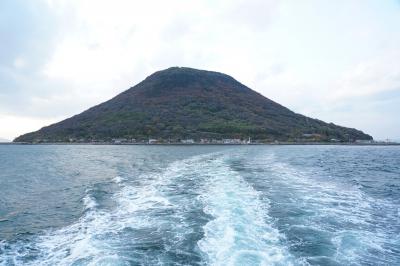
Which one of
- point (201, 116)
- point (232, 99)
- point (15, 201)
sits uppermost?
point (232, 99)

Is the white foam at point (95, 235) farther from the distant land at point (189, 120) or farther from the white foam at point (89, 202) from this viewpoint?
the distant land at point (189, 120)

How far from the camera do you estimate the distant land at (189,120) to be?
136875 mm

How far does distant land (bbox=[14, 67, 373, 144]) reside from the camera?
137 metres

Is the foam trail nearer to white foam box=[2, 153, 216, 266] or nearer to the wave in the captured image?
the wave

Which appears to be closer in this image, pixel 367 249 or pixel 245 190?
pixel 367 249

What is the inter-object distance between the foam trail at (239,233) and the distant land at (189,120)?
4237 inches

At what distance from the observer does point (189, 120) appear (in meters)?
150

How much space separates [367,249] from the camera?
10.0 meters

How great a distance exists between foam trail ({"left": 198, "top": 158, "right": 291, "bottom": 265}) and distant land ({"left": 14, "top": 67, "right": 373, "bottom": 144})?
10762 centimetres

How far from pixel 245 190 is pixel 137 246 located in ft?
32.4

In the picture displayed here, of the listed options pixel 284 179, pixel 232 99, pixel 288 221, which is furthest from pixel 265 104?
pixel 288 221

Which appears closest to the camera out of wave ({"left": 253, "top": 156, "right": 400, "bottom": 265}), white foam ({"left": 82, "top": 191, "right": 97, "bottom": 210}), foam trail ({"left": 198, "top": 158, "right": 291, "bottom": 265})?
foam trail ({"left": 198, "top": 158, "right": 291, "bottom": 265})

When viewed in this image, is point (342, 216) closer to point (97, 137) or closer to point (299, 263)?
point (299, 263)

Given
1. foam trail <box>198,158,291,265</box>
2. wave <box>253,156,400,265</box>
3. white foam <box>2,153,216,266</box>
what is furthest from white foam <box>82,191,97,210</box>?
wave <box>253,156,400,265</box>
